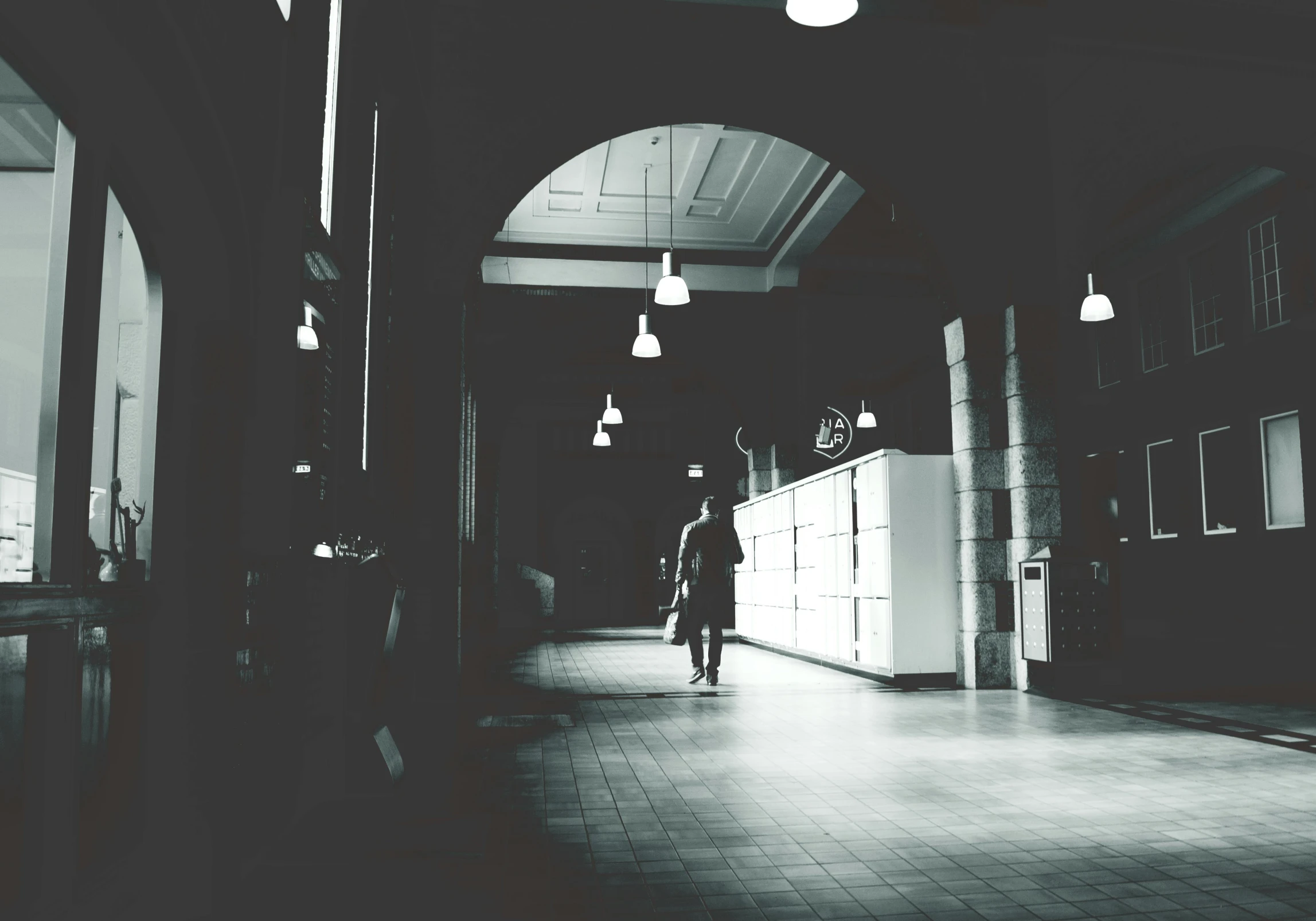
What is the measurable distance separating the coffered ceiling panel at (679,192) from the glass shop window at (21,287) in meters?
5.69

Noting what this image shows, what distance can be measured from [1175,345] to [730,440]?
1224 cm

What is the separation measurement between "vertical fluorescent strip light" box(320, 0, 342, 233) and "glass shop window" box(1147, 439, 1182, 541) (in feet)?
48.7

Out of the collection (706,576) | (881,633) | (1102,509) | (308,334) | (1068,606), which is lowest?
(881,633)

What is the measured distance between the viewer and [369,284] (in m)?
6.75

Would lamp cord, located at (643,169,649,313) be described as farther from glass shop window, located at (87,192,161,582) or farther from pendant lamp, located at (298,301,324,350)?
pendant lamp, located at (298,301,324,350)

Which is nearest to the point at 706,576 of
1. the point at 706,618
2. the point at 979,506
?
the point at 706,618

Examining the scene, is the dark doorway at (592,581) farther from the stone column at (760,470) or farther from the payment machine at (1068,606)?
the payment machine at (1068,606)

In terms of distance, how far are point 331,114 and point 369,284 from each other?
1379mm

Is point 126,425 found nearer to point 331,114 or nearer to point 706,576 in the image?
point 331,114

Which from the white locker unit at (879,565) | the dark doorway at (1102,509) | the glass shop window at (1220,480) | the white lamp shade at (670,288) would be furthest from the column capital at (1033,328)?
the glass shop window at (1220,480)

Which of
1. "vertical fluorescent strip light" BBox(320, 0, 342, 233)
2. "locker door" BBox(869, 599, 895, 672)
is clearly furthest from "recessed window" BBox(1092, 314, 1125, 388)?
"vertical fluorescent strip light" BBox(320, 0, 342, 233)

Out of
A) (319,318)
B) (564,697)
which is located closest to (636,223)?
(564,697)

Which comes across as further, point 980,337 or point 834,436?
point 834,436

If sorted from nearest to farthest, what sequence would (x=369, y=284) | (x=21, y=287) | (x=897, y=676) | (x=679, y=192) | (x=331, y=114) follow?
(x=331, y=114) < (x=369, y=284) < (x=21, y=287) < (x=897, y=676) < (x=679, y=192)
